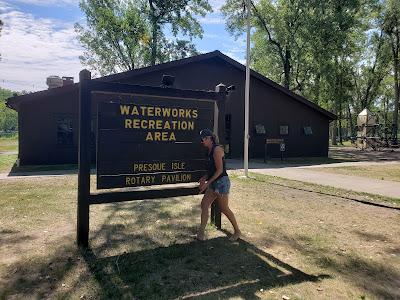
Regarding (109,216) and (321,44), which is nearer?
(109,216)

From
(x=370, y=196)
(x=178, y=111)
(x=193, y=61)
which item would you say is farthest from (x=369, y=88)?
(x=178, y=111)

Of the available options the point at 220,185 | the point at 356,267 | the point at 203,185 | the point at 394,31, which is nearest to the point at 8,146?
the point at 203,185

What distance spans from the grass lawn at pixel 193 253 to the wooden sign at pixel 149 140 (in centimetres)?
102

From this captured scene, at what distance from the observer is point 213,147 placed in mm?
5867

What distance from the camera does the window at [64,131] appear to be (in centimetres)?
1747

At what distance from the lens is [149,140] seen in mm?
6102

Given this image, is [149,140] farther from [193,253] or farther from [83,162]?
[193,253]

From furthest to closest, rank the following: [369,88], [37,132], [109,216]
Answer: [369,88]
[37,132]
[109,216]

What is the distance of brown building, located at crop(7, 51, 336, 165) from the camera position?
1691 centimetres

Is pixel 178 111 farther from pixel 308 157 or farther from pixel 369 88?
pixel 369 88

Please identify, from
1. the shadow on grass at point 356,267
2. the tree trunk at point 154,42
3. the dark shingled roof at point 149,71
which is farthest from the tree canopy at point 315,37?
the shadow on grass at point 356,267

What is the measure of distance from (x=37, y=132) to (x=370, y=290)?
626 inches

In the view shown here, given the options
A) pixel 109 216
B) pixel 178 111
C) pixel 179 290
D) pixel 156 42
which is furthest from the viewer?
pixel 156 42

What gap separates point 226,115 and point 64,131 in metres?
8.90
